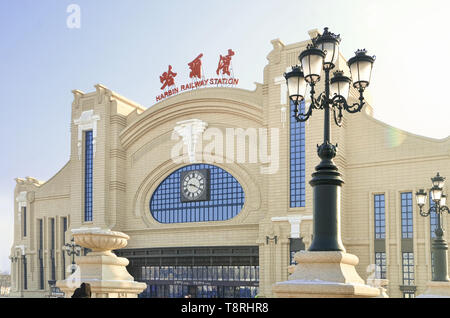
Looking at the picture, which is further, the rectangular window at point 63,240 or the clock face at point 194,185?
the rectangular window at point 63,240

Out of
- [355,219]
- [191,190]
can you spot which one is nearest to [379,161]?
[355,219]

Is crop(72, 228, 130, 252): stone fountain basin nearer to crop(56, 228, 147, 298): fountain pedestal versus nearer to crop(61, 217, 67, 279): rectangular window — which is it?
crop(56, 228, 147, 298): fountain pedestal

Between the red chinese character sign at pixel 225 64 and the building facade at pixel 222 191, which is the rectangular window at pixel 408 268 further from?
the red chinese character sign at pixel 225 64

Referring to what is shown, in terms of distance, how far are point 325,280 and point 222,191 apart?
1317 inches

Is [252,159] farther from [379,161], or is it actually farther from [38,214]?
[38,214]

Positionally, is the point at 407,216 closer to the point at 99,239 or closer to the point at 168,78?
the point at 168,78

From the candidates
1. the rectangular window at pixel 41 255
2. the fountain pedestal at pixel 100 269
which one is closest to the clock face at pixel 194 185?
the rectangular window at pixel 41 255

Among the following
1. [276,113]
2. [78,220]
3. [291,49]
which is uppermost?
[291,49]

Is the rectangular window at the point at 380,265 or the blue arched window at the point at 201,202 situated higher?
the blue arched window at the point at 201,202

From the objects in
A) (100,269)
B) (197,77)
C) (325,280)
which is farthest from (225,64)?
(325,280)

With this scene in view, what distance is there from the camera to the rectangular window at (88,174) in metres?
45.4

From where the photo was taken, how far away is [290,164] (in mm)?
37594

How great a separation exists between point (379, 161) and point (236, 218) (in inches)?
400

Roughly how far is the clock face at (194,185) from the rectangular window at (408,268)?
551 inches
